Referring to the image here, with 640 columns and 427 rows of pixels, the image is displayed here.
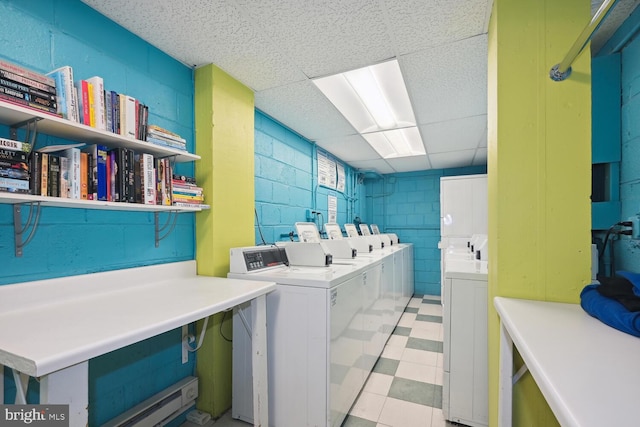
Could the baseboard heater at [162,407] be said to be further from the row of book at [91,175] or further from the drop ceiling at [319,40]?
the drop ceiling at [319,40]

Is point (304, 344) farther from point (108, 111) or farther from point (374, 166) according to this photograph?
point (374, 166)

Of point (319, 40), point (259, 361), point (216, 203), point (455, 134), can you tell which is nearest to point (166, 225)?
point (216, 203)

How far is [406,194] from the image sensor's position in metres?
5.16

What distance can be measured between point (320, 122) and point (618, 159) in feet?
7.12

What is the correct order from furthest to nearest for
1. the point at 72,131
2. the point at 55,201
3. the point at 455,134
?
the point at 455,134
the point at 72,131
the point at 55,201

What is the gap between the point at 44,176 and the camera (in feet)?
3.61

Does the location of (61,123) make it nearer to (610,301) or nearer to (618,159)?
(610,301)

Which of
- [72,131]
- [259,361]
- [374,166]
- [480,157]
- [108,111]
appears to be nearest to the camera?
[72,131]

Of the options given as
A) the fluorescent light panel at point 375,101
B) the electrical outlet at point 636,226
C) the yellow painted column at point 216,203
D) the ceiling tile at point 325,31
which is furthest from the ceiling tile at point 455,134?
the yellow painted column at point 216,203

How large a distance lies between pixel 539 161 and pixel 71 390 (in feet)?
6.02

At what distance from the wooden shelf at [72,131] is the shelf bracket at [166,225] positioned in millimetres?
374

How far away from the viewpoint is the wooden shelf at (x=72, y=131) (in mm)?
1021

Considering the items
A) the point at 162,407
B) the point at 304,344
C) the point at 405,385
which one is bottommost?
the point at 405,385

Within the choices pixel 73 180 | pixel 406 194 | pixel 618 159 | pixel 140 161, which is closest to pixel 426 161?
pixel 406 194
